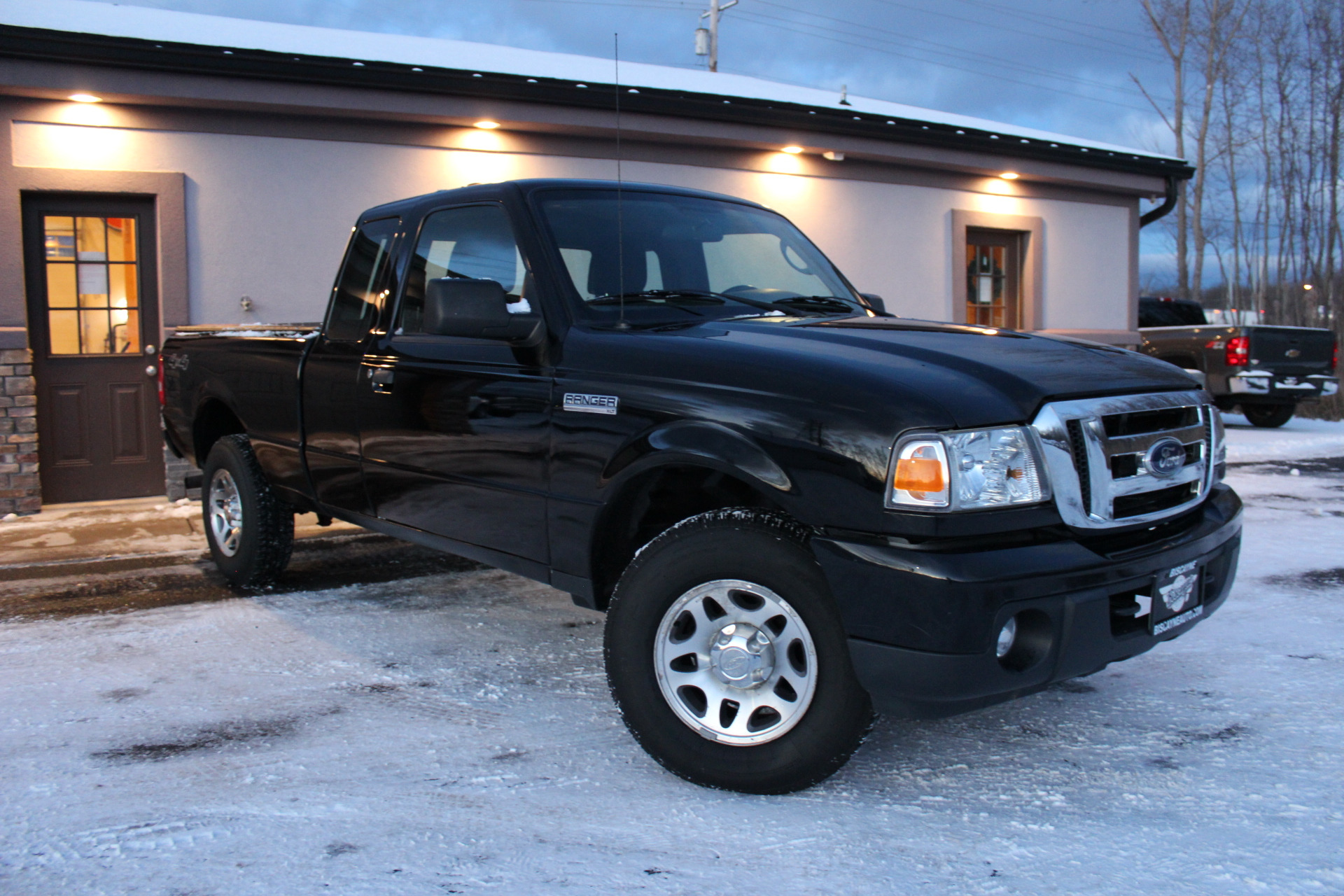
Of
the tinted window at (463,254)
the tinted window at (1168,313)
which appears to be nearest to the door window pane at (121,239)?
the tinted window at (463,254)

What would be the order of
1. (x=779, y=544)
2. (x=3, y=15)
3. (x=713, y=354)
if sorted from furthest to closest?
1. (x=3, y=15)
2. (x=713, y=354)
3. (x=779, y=544)

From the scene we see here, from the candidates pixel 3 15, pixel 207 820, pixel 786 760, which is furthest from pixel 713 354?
pixel 3 15

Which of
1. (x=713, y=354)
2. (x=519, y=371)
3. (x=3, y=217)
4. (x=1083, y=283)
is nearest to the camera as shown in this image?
(x=713, y=354)

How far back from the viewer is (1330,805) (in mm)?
2682

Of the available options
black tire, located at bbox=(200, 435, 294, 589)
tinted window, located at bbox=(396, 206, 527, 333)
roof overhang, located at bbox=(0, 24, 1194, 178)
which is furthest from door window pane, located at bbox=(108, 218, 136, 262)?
tinted window, located at bbox=(396, 206, 527, 333)

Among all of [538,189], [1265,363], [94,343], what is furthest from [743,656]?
[1265,363]

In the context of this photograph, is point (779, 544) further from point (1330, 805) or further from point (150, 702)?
point (150, 702)

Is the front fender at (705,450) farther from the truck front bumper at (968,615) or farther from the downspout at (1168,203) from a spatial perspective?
the downspout at (1168,203)

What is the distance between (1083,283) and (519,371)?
11972 millimetres

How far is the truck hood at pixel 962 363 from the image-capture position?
255cm

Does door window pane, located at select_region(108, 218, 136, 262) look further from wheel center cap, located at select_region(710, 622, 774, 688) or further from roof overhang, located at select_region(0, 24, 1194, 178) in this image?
wheel center cap, located at select_region(710, 622, 774, 688)

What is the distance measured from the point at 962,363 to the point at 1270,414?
1397 centimetres

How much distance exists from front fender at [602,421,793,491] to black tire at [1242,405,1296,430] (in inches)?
552

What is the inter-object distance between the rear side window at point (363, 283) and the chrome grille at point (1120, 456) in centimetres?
280
